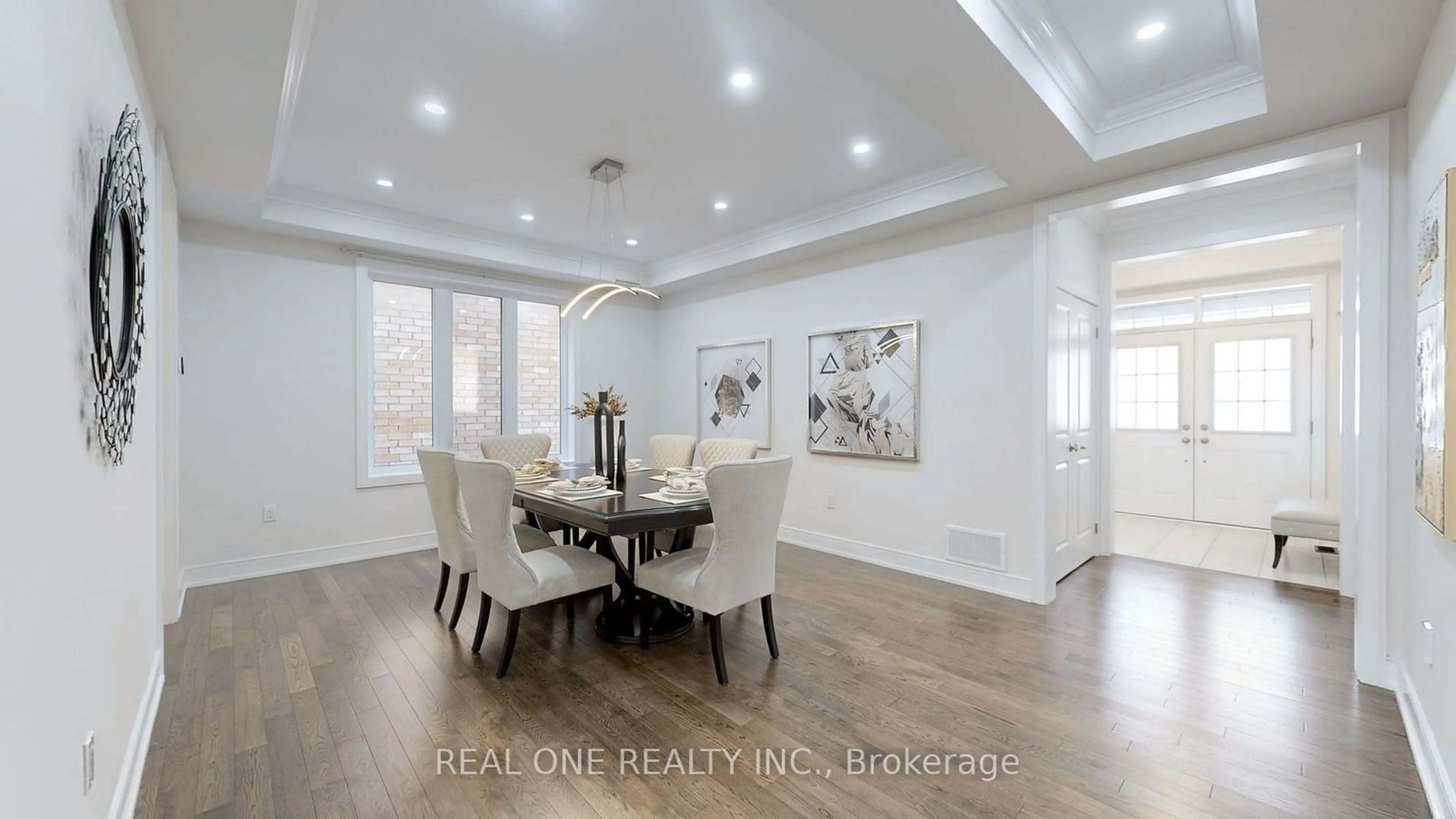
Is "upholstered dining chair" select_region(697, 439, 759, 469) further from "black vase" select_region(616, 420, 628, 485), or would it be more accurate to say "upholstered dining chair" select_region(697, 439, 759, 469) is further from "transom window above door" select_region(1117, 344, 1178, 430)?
"transom window above door" select_region(1117, 344, 1178, 430)

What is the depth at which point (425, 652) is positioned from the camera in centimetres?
278

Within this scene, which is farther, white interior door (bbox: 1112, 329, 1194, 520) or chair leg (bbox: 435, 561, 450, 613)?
white interior door (bbox: 1112, 329, 1194, 520)

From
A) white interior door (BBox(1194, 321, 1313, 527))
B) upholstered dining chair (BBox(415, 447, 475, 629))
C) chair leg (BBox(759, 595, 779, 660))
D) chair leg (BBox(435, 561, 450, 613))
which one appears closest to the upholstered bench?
white interior door (BBox(1194, 321, 1313, 527))

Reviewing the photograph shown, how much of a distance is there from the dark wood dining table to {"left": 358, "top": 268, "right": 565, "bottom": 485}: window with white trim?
1.58 m

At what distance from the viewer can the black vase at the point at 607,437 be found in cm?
342

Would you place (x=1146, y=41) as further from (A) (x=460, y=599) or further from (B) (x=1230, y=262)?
(B) (x=1230, y=262)

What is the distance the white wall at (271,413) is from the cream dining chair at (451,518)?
181 centimetres

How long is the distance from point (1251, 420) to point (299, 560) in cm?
812

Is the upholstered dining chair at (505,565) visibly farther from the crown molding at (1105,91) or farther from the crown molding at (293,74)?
the crown molding at (1105,91)

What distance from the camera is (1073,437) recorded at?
3994 mm

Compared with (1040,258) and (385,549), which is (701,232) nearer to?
(1040,258)

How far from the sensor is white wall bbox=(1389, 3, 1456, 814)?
1717mm

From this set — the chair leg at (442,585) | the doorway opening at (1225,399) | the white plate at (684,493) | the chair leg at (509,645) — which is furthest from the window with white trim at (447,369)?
the doorway opening at (1225,399)

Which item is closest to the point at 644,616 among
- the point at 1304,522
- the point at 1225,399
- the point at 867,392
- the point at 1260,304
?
the point at 867,392
